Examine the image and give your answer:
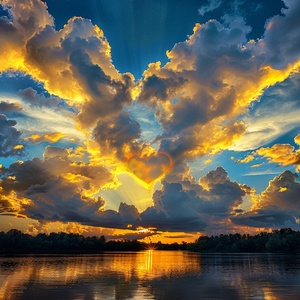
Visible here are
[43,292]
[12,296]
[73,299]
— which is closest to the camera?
[73,299]

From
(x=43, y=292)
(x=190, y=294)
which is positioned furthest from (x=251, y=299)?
(x=43, y=292)

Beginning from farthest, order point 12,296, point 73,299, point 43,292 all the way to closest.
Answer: point 43,292 < point 12,296 < point 73,299

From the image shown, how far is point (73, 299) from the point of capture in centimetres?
5541

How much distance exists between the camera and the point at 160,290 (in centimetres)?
6650

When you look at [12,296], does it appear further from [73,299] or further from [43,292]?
[73,299]

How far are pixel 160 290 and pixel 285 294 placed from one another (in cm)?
2359

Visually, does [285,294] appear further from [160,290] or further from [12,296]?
[12,296]

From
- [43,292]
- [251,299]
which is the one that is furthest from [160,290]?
[43,292]

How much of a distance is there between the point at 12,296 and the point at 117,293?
61.4 ft

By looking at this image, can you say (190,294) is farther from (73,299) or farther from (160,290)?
(73,299)

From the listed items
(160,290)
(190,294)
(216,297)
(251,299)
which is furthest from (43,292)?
(251,299)

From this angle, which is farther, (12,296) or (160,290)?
(160,290)

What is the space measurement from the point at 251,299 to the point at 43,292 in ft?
127

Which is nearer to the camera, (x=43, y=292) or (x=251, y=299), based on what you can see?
(x=251, y=299)
